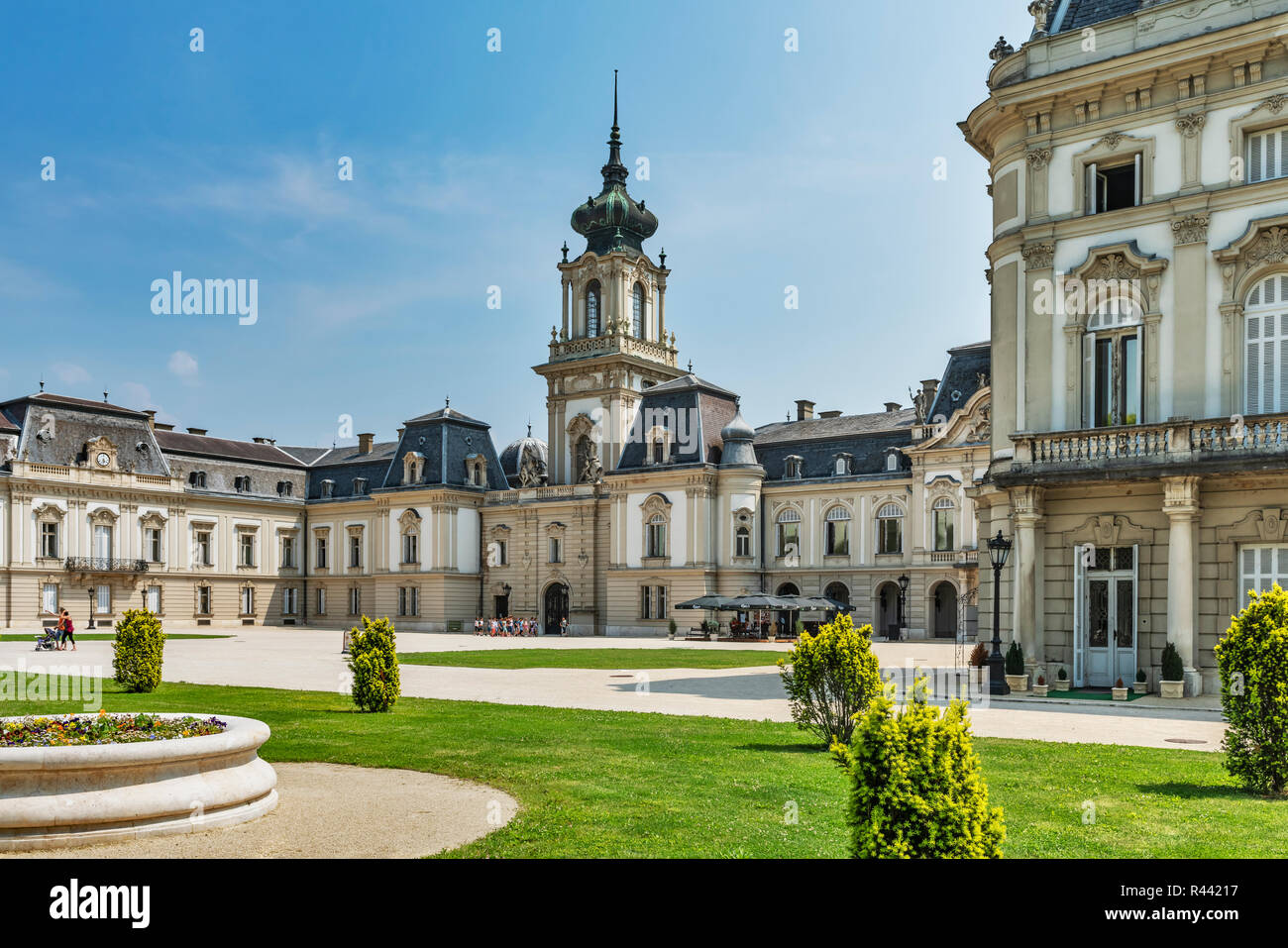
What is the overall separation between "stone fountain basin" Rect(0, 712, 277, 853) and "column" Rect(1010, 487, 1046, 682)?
758 inches

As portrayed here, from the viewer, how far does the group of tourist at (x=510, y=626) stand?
67562 mm

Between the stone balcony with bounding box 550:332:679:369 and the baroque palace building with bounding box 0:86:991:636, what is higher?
the stone balcony with bounding box 550:332:679:369

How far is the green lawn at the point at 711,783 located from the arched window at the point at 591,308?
192 feet

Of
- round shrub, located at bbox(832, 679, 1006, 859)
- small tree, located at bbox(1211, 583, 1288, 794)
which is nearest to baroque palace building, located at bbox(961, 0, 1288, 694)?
small tree, located at bbox(1211, 583, 1288, 794)

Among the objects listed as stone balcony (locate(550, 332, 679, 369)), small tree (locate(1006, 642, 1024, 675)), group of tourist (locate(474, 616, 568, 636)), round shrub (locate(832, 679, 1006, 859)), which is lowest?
group of tourist (locate(474, 616, 568, 636))

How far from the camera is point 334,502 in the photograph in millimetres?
82562

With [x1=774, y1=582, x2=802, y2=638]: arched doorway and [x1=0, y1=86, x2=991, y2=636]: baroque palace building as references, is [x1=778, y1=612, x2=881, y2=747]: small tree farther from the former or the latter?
[x1=774, y1=582, x2=802, y2=638]: arched doorway

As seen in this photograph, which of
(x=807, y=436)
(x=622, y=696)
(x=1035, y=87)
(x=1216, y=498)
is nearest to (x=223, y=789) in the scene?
(x=622, y=696)

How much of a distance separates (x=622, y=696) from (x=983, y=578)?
10250 millimetres

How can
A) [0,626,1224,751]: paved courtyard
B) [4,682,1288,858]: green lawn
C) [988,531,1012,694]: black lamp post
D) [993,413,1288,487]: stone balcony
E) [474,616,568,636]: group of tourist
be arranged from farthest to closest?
[474,616,568,636]: group of tourist
[988,531,1012,694]: black lamp post
[993,413,1288,487]: stone balcony
[0,626,1224,751]: paved courtyard
[4,682,1288,858]: green lawn

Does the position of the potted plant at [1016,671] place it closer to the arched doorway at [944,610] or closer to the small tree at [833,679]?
the small tree at [833,679]

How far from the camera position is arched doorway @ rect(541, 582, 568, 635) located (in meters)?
72.7

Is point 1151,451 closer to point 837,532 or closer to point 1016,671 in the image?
point 1016,671
